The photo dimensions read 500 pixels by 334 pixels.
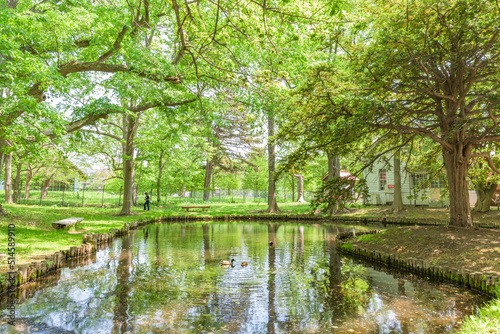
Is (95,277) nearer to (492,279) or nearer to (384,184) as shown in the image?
(492,279)

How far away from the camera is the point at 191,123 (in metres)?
17.9

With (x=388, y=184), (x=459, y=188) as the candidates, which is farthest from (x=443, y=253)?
(x=388, y=184)

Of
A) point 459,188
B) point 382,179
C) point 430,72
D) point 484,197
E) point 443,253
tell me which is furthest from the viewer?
point 382,179

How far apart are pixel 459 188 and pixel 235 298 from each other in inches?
323

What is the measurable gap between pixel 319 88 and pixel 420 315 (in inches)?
250

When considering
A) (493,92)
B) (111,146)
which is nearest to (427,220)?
(493,92)

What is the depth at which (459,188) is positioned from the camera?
34.2 ft

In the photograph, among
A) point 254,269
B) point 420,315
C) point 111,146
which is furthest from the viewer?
point 111,146

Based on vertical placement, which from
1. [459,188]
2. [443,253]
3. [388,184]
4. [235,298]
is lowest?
[235,298]

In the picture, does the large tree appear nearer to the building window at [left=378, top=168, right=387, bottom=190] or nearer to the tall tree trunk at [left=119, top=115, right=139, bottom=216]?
the tall tree trunk at [left=119, top=115, right=139, bottom=216]

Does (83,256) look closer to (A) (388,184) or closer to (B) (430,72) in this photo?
(B) (430,72)

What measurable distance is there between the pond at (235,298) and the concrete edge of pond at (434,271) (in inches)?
11.2

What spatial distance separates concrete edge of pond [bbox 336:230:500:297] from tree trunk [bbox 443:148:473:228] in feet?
9.46

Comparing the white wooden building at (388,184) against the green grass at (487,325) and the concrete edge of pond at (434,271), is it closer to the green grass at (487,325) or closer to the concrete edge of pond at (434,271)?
the concrete edge of pond at (434,271)
